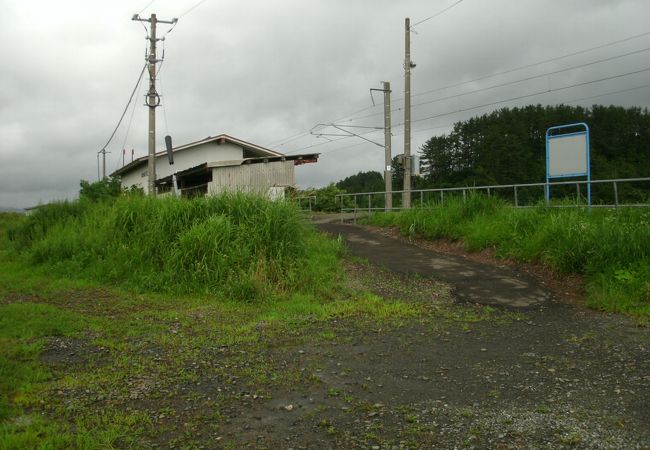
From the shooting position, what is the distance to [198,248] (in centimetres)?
969

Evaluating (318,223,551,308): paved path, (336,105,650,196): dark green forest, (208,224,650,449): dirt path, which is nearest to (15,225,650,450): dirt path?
(208,224,650,449): dirt path

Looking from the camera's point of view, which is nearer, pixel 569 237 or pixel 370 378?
pixel 370 378

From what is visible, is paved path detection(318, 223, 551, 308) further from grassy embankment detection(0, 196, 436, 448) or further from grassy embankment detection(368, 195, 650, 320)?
grassy embankment detection(0, 196, 436, 448)

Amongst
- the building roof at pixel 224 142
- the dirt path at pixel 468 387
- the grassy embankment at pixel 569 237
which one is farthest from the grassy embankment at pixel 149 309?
the building roof at pixel 224 142

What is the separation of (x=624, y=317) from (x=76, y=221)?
1172 cm

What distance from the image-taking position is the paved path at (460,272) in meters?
8.55

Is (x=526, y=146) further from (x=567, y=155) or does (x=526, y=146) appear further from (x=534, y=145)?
(x=567, y=155)

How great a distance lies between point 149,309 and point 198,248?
192cm

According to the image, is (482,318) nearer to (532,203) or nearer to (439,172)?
(532,203)

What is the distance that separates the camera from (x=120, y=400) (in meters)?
4.44

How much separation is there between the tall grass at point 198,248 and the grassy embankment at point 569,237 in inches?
130

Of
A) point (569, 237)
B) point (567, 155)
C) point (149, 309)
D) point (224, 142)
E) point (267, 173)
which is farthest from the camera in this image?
point (224, 142)

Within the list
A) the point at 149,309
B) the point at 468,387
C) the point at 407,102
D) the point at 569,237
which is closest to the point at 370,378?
the point at 468,387

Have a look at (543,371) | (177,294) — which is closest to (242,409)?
(543,371)
